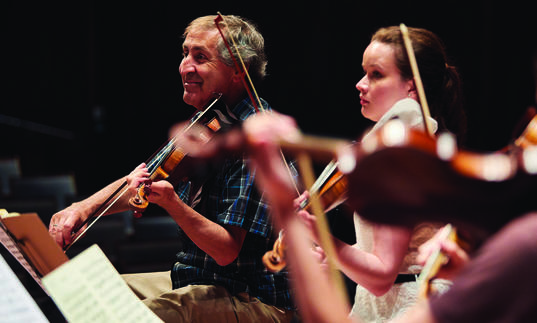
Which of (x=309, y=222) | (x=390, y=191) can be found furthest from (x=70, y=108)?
(x=390, y=191)

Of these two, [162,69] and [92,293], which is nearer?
[92,293]

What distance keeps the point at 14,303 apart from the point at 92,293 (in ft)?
0.45

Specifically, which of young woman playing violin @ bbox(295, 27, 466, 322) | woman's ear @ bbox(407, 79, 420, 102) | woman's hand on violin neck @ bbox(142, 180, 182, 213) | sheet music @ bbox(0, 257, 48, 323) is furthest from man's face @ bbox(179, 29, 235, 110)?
sheet music @ bbox(0, 257, 48, 323)

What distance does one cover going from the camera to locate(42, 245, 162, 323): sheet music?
1046mm

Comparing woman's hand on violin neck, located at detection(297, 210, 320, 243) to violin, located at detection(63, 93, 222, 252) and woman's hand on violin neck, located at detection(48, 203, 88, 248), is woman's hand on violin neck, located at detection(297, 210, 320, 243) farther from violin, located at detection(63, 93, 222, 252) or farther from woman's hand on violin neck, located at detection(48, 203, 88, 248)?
woman's hand on violin neck, located at detection(48, 203, 88, 248)

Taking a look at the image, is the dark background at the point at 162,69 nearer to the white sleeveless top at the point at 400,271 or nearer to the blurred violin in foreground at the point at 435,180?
the white sleeveless top at the point at 400,271

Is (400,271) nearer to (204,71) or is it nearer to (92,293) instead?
(92,293)

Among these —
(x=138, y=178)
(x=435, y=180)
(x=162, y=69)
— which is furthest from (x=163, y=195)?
(x=162, y=69)

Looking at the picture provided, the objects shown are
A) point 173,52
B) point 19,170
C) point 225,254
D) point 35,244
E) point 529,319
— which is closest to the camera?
point 529,319

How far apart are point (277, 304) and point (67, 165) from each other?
12.4 ft

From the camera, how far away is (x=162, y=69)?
5094 millimetres

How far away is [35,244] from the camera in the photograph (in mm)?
1196

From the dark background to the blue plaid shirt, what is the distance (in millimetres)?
2395

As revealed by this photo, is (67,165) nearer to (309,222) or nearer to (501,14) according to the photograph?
(501,14)
